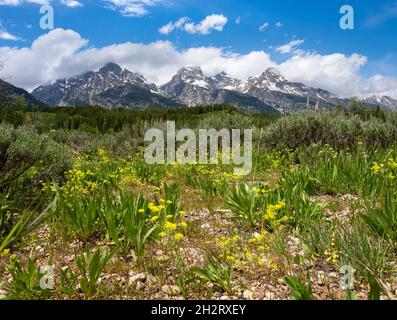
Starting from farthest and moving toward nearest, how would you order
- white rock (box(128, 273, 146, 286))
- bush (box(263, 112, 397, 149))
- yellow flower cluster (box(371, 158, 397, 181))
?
bush (box(263, 112, 397, 149))
yellow flower cluster (box(371, 158, 397, 181))
white rock (box(128, 273, 146, 286))

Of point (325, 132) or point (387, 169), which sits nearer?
point (387, 169)

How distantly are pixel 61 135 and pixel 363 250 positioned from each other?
62.9 feet

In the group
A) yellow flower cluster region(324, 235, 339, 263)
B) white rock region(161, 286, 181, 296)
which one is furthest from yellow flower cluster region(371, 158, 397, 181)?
white rock region(161, 286, 181, 296)

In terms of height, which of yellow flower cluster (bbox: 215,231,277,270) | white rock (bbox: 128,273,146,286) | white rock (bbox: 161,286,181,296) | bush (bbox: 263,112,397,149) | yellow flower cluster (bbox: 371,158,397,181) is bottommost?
white rock (bbox: 161,286,181,296)

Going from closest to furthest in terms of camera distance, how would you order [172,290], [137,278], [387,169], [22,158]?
1. [172,290]
2. [137,278]
3. [387,169]
4. [22,158]

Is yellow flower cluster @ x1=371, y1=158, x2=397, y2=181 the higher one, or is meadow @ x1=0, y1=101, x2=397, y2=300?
yellow flower cluster @ x1=371, y1=158, x2=397, y2=181

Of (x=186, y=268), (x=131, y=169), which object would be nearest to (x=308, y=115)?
(x=131, y=169)

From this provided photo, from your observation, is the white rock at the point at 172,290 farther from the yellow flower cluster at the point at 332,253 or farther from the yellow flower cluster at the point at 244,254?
the yellow flower cluster at the point at 332,253

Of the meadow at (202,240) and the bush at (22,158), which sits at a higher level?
the bush at (22,158)

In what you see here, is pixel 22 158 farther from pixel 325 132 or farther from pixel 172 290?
pixel 325 132

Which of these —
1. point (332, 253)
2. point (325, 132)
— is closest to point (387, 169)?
point (332, 253)

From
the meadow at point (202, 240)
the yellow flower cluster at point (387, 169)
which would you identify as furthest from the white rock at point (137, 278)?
the yellow flower cluster at point (387, 169)

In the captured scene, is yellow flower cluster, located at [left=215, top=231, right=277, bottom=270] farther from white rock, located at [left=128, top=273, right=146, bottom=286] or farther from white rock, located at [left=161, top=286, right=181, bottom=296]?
white rock, located at [left=128, top=273, right=146, bottom=286]

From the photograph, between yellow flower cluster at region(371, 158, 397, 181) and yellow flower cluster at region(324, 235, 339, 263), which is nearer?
yellow flower cluster at region(324, 235, 339, 263)
